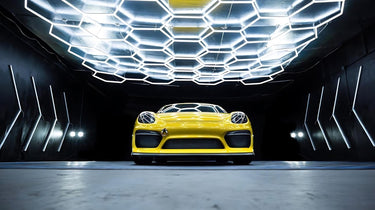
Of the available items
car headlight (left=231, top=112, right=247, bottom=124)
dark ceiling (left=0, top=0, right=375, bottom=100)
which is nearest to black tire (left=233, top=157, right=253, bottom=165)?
car headlight (left=231, top=112, right=247, bottom=124)

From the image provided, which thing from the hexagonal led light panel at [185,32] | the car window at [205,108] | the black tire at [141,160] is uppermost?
the hexagonal led light panel at [185,32]

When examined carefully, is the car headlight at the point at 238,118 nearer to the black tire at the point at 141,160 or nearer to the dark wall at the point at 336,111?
the black tire at the point at 141,160

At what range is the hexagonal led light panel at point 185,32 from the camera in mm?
5160

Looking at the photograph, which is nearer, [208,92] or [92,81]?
[92,81]

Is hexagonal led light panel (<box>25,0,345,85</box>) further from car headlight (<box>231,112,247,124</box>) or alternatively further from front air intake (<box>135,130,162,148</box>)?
front air intake (<box>135,130,162,148</box>)

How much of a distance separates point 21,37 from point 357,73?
7.70 metres

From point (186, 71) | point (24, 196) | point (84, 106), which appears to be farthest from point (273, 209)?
point (84, 106)

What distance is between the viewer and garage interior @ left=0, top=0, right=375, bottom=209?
3.35 ft

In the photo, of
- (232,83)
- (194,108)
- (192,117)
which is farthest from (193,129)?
(232,83)

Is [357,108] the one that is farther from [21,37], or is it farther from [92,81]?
[92,81]

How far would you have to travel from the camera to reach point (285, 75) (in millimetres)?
10094

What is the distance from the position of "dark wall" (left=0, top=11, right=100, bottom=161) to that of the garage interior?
0.03 m

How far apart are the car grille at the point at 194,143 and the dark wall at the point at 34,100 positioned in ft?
12.5

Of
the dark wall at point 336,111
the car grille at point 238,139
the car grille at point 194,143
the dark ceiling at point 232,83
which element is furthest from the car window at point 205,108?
the dark wall at point 336,111
